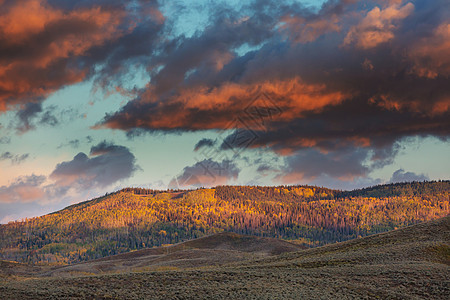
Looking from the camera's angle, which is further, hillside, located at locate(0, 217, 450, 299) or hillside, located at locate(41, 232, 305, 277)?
hillside, located at locate(41, 232, 305, 277)

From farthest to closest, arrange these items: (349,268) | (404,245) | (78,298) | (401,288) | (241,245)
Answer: (241,245) → (404,245) → (349,268) → (401,288) → (78,298)

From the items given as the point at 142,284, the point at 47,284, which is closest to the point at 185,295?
the point at 142,284

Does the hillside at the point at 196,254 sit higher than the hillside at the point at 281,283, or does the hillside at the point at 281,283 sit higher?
the hillside at the point at 281,283

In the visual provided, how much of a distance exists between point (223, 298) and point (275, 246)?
118 m

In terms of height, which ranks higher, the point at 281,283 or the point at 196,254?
the point at 281,283

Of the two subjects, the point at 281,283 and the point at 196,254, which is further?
the point at 196,254

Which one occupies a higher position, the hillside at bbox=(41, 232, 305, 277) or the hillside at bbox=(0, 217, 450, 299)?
the hillside at bbox=(0, 217, 450, 299)

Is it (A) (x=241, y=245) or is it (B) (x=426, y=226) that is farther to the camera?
(A) (x=241, y=245)

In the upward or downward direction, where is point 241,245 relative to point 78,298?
downward

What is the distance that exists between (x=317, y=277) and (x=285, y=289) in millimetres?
7511

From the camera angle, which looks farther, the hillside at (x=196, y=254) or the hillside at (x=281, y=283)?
the hillside at (x=196, y=254)

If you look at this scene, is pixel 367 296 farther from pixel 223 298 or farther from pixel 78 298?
pixel 78 298

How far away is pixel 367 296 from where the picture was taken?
126ft

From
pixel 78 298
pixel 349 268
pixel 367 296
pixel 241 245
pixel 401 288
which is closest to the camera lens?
pixel 78 298
